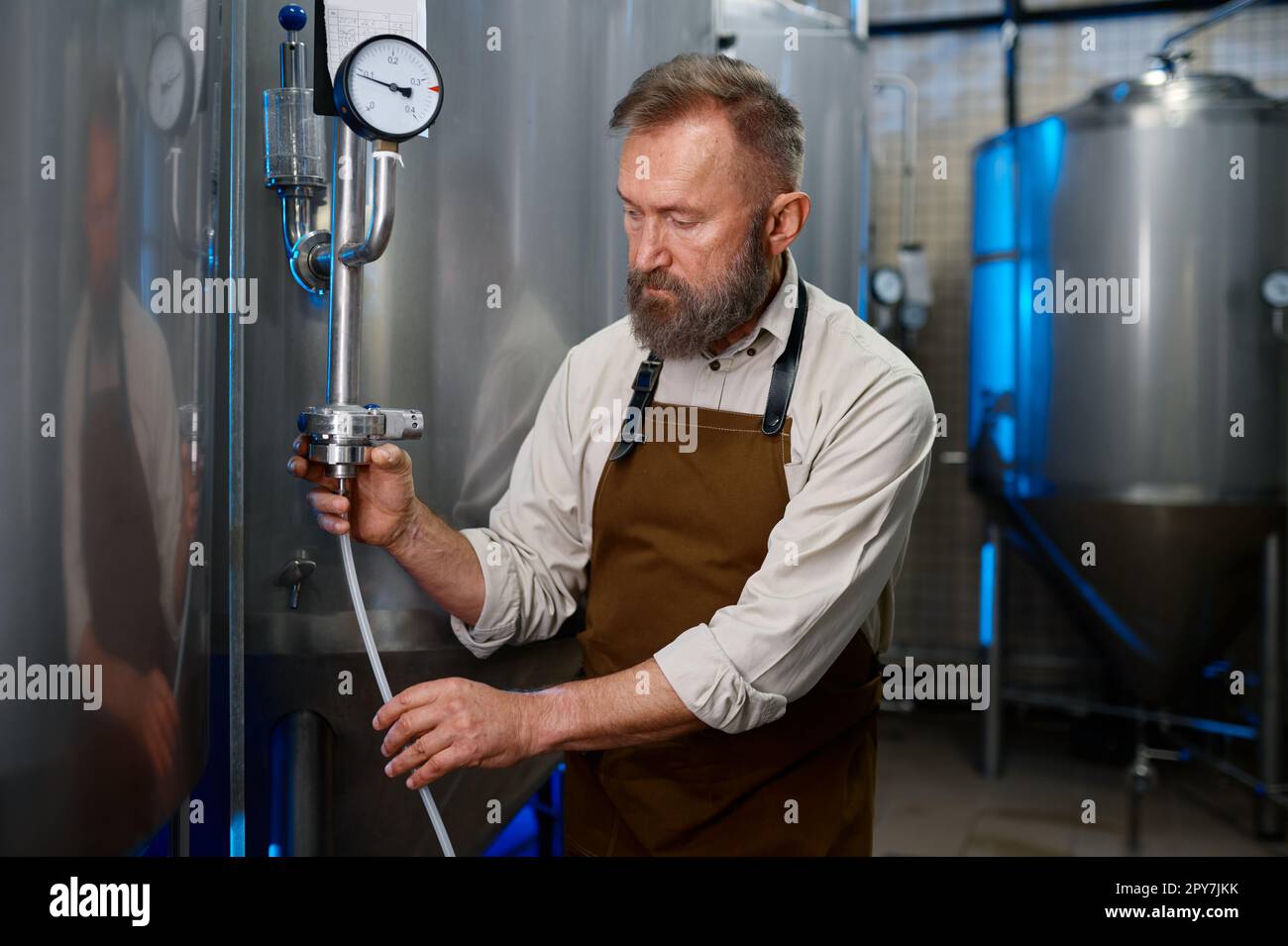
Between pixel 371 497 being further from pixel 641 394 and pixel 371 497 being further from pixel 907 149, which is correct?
pixel 907 149

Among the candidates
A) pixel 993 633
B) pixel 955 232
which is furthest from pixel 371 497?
pixel 955 232

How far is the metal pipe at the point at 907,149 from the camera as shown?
386cm

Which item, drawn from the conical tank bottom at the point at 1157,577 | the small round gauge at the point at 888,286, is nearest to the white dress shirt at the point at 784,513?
the conical tank bottom at the point at 1157,577

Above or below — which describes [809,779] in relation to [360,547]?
below

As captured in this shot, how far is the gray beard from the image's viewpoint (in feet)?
4.46

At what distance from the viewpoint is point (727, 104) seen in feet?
4.33

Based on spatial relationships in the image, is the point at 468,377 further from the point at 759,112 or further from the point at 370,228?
the point at 759,112

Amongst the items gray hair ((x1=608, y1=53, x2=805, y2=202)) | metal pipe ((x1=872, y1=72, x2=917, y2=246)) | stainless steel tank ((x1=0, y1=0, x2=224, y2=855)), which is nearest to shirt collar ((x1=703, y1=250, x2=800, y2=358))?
gray hair ((x1=608, y1=53, x2=805, y2=202))

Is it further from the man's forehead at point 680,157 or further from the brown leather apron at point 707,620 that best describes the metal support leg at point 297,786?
the man's forehead at point 680,157

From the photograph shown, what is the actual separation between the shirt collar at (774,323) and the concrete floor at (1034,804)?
195 centimetres

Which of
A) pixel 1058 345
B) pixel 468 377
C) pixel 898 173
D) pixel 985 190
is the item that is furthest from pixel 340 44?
pixel 898 173

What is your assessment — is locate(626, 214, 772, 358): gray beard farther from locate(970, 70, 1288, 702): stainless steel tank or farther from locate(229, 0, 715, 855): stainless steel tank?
locate(970, 70, 1288, 702): stainless steel tank

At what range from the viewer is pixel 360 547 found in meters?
1.35
